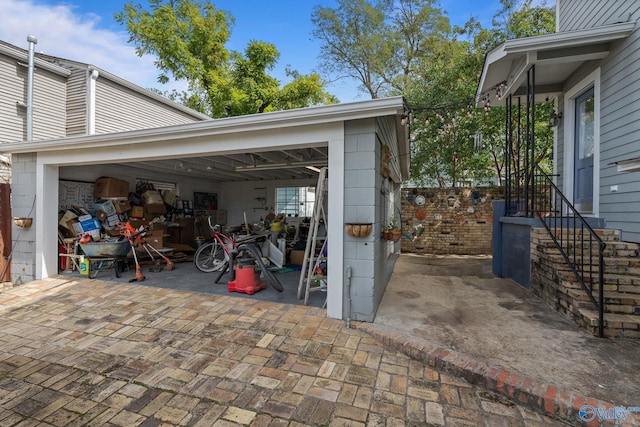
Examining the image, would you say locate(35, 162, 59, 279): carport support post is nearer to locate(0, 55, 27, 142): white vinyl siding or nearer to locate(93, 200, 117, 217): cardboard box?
locate(93, 200, 117, 217): cardboard box

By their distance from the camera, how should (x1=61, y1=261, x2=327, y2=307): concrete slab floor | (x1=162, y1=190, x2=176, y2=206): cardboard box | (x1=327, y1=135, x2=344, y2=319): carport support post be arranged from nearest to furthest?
(x1=327, y1=135, x2=344, y2=319): carport support post → (x1=61, y1=261, x2=327, y2=307): concrete slab floor → (x1=162, y1=190, x2=176, y2=206): cardboard box

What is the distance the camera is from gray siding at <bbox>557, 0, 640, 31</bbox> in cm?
412

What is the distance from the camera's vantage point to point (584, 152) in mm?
5074

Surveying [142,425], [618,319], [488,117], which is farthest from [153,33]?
[618,319]

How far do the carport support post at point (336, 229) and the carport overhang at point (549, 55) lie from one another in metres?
3.06

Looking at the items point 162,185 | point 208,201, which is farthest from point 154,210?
point 208,201

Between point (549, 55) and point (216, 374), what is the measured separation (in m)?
5.84

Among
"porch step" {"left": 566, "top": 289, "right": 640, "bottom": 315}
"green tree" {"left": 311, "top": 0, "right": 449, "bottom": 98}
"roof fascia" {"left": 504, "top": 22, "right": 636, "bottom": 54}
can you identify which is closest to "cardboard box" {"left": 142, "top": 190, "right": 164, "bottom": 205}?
"roof fascia" {"left": 504, "top": 22, "right": 636, "bottom": 54}

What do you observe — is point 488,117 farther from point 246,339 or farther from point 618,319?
point 246,339

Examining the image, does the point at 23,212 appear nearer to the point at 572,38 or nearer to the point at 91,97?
the point at 91,97

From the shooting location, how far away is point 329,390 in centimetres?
227

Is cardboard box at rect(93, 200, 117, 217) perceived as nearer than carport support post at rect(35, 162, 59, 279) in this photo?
No

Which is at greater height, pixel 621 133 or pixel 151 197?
pixel 621 133

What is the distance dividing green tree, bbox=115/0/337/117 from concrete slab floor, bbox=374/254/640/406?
37.5 ft
